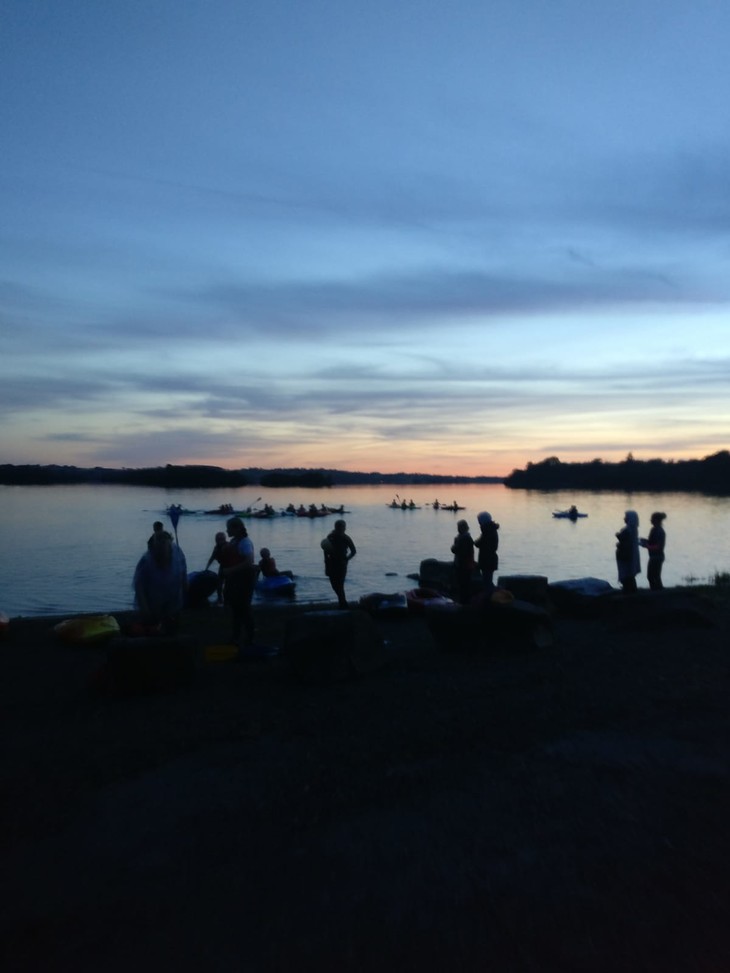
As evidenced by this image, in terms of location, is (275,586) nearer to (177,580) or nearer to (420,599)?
(420,599)

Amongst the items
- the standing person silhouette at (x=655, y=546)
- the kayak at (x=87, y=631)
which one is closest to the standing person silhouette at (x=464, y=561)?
the standing person silhouette at (x=655, y=546)

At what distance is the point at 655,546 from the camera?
56.0 feet

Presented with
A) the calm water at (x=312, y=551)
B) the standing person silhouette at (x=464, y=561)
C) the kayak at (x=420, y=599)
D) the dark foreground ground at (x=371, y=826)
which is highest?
the standing person silhouette at (x=464, y=561)

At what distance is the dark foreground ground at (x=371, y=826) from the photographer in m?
3.99

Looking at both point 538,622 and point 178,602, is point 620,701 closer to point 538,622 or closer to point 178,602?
point 538,622

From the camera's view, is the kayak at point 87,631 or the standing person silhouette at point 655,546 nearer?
the kayak at point 87,631

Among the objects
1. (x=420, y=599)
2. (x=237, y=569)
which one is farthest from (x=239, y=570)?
(x=420, y=599)

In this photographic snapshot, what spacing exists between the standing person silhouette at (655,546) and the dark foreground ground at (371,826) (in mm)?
7307

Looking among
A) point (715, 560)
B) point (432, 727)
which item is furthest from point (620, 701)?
point (715, 560)

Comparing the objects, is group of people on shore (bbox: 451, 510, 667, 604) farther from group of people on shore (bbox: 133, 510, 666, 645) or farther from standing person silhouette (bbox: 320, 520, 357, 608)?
standing person silhouette (bbox: 320, 520, 357, 608)

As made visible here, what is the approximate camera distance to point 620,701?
9039 millimetres

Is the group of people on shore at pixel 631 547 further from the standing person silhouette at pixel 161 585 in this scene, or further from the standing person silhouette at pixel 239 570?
the standing person silhouette at pixel 161 585

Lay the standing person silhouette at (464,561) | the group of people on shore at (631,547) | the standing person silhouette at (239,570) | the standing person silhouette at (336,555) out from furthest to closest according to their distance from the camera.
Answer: the group of people on shore at (631,547)
the standing person silhouette at (336,555)
the standing person silhouette at (464,561)
the standing person silhouette at (239,570)

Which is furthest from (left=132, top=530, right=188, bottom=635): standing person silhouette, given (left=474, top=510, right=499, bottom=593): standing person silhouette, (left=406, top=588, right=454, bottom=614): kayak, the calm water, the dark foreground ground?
the calm water
